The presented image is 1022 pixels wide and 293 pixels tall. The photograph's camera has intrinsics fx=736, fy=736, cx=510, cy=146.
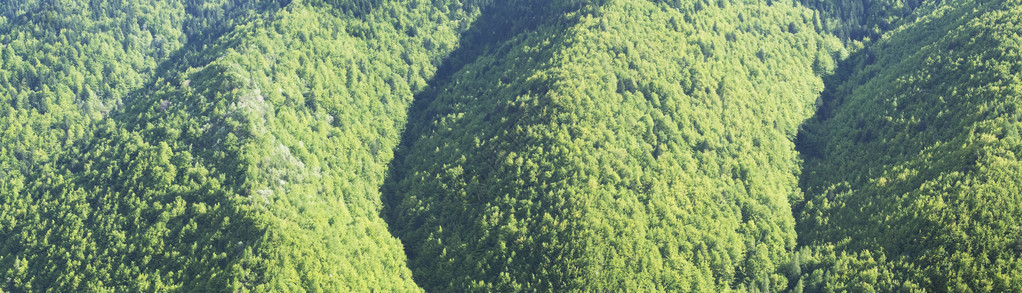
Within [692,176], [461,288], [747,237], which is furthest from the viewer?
[692,176]

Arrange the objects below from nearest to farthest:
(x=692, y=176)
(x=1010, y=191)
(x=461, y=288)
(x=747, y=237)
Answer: (x=1010, y=191), (x=461, y=288), (x=747, y=237), (x=692, y=176)

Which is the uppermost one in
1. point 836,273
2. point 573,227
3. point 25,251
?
point 836,273

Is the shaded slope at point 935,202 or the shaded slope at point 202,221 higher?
the shaded slope at point 935,202

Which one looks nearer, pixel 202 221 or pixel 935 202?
pixel 935 202

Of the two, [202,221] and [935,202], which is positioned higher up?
[935,202]

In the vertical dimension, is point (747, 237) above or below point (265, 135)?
above

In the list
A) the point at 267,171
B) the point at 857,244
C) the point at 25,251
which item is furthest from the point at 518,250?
the point at 25,251

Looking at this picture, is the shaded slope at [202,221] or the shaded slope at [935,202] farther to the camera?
the shaded slope at [202,221]

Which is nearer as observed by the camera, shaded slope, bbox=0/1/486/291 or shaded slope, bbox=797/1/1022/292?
shaded slope, bbox=797/1/1022/292

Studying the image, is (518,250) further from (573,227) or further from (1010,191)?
(1010,191)

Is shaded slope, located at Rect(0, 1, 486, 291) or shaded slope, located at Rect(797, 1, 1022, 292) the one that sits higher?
shaded slope, located at Rect(797, 1, 1022, 292)

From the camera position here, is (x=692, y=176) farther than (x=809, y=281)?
Yes
